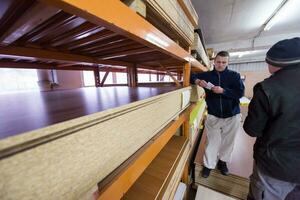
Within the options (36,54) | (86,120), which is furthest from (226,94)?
(36,54)

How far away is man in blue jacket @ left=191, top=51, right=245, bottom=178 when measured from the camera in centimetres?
150

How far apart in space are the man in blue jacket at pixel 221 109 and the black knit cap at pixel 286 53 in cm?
58

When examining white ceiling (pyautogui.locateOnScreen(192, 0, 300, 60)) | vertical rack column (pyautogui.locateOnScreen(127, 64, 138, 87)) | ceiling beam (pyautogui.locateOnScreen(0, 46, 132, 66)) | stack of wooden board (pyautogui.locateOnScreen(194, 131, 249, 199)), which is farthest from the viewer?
white ceiling (pyautogui.locateOnScreen(192, 0, 300, 60))

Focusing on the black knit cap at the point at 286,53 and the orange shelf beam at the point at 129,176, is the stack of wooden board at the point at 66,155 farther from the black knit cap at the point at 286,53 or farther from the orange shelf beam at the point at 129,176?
the black knit cap at the point at 286,53

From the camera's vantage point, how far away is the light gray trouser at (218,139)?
1.59 metres

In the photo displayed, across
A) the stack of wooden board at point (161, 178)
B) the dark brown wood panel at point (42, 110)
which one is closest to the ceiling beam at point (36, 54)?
the dark brown wood panel at point (42, 110)

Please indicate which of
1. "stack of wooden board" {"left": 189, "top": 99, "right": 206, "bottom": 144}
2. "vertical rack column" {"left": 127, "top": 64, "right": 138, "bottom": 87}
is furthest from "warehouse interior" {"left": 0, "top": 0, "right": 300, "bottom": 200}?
"vertical rack column" {"left": 127, "top": 64, "right": 138, "bottom": 87}

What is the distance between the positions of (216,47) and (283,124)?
20.0 feet

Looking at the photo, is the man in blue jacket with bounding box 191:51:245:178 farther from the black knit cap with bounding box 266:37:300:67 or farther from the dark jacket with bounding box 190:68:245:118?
the black knit cap with bounding box 266:37:300:67

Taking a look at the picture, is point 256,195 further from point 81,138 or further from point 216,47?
point 216,47

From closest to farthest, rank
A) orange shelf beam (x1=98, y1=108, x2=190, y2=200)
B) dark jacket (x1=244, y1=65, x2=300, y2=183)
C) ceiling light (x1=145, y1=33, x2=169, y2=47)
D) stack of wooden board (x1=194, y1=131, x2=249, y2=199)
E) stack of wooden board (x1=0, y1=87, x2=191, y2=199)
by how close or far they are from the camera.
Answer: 1. stack of wooden board (x1=0, y1=87, x2=191, y2=199)
2. orange shelf beam (x1=98, y1=108, x2=190, y2=200)
3. ceiling light (x1=145, y1=33, x2=169, y2=47)
4. dark jacket (x1=244, y1=65, x2=300, y2=183)
5. stack of wooden board (x1=194, y1=131, x2=249, y2=199)

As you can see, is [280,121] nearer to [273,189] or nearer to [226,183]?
[273,189]

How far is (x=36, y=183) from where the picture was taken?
0.72ft

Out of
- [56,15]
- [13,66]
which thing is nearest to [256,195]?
[56,15]
